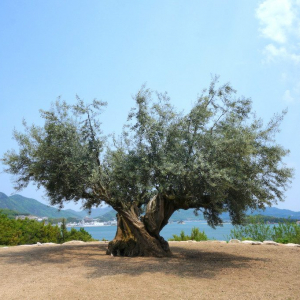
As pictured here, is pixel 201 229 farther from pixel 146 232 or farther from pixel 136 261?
pixel 136 261

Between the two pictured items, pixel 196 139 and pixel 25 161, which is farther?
pixel 25 161

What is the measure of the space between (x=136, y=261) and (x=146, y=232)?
1510mm

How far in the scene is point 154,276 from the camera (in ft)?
30.0

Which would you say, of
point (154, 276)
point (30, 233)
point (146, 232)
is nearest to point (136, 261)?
point (146, 232)

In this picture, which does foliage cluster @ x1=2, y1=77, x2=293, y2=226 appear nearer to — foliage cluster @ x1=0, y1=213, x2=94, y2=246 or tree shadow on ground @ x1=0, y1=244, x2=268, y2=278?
tree shadow on ground @ x1=0, y1=244, x2=268, y2=278

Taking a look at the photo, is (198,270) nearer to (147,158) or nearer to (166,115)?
(147,158)

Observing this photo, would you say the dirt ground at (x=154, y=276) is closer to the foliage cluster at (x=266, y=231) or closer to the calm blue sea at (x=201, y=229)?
the calm blue sea at (x=201, y=229)

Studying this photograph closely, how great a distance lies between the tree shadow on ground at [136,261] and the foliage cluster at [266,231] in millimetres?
6407

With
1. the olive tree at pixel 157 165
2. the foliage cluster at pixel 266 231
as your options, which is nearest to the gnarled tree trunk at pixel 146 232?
the olive tree at pixel 157 165

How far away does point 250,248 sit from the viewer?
15.4 meters

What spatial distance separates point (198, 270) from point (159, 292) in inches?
107

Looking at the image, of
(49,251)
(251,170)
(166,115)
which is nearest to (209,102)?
(166,115)

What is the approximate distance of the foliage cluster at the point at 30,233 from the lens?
20.2 meters

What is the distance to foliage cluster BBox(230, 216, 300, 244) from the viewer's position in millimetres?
19109
